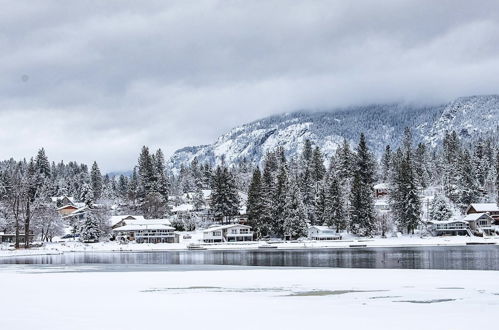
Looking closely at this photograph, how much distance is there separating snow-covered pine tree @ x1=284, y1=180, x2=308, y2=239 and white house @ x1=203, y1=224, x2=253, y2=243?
13.1m

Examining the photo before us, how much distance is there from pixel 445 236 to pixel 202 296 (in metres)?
112

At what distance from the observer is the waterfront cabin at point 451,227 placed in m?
129

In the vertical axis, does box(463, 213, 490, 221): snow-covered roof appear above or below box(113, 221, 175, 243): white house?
above

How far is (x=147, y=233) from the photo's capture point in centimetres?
13388

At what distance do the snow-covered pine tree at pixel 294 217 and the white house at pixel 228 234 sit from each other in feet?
43.1

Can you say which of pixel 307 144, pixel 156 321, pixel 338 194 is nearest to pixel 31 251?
pixel 338 194

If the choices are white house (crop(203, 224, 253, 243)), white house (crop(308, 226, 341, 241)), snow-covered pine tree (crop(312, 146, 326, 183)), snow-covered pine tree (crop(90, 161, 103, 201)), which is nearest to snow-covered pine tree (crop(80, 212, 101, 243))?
white house (crop(203, 224, 253, 243))

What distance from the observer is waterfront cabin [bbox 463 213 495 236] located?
132 meters

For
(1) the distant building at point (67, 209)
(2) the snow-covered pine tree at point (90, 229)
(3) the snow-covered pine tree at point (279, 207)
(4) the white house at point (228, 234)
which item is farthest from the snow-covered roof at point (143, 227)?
(1) the distant building at point (67, 209)

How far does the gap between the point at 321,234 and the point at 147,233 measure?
40496 mm

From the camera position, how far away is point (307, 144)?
191 metres

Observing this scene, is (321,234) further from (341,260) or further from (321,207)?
(341,260)

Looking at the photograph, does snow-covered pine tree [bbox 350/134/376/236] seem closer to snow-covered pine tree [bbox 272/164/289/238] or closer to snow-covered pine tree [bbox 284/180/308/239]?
snow-covered pine tree [bbox 284/180/308/239]

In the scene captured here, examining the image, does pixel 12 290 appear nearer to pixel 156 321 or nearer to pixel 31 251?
pixel 156 321
